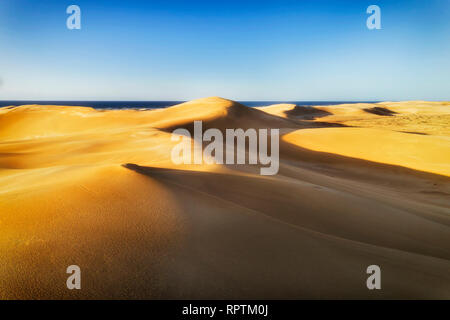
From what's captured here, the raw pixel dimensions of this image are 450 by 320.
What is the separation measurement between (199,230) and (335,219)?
180 centimetres

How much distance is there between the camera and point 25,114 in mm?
18312

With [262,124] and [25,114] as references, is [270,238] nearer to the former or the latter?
[262,124]

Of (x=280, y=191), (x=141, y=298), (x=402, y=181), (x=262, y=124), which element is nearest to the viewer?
(x=141, y=298)

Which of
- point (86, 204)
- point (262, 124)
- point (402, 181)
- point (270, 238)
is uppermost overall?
point (262, 124)

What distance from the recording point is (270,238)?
2223mm

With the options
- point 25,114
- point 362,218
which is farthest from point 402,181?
point 25,114
